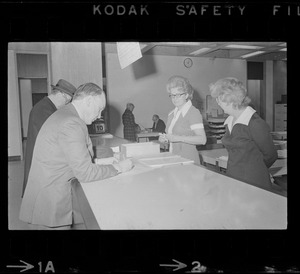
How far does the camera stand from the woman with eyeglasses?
7.07 feet

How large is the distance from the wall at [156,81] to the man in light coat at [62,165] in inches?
202

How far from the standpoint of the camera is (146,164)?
1.81 metres

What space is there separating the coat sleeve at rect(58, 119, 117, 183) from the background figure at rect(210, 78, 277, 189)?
83 cm

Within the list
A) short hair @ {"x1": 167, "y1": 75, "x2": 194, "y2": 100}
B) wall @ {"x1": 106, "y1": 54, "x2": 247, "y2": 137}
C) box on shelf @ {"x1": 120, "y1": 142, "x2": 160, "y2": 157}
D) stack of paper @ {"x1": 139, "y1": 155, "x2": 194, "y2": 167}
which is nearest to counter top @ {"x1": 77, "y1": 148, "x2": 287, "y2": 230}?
stack of paper @ {"x1": 139, "y1": 155, "x2": 194, "y2": 167}

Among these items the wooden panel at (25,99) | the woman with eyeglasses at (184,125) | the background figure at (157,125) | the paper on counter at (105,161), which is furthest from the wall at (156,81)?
the paper on counter at (105,161)

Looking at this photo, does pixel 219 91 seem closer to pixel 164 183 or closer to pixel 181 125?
pixel 181 125

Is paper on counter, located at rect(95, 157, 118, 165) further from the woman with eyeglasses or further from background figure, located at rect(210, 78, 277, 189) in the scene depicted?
background figure, located at rect(210, 78, 277, 189)

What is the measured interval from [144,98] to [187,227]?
19.5 feet

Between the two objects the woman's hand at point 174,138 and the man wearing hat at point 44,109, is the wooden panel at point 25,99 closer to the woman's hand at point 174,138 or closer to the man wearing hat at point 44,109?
the man wearing hat at point 44,109

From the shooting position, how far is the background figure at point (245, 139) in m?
1.76

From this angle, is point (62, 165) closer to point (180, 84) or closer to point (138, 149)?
point (138, 149)

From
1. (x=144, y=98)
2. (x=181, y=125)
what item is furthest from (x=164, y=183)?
(x=144, y=98)
